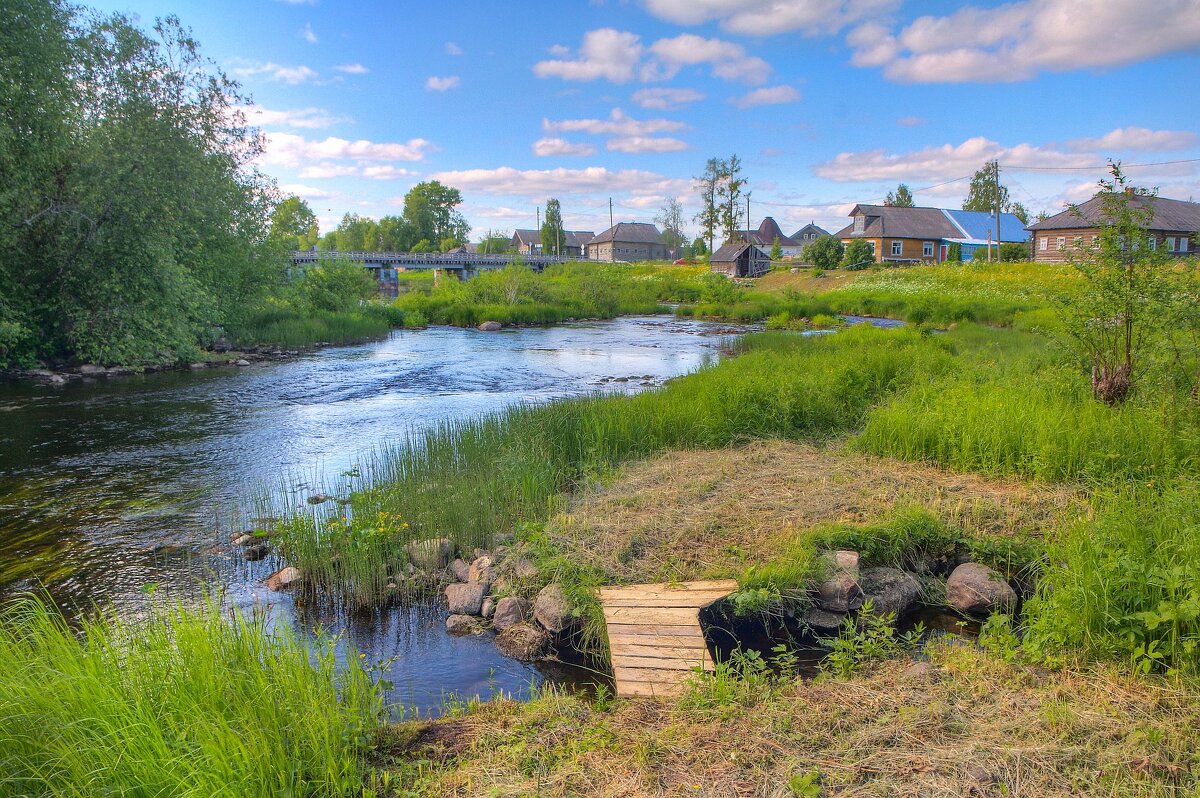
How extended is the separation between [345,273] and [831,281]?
3380cm

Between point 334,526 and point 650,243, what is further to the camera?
point 650,243

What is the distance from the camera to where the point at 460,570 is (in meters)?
7.29

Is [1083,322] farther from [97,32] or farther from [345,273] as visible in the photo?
[345,273]

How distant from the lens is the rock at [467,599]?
21.9ft

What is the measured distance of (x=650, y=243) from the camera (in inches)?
4850

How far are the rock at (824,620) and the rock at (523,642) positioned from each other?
2.25 m

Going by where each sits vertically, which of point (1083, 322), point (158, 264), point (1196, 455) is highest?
point (158, 264)

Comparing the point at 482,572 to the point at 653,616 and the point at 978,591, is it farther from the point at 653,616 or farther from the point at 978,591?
the point at 978,591

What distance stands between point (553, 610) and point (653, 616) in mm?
1005

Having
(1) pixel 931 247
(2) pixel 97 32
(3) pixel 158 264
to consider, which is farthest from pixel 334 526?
(1) pixel 931 247

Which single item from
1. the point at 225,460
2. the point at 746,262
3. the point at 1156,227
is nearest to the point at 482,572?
the point at 225,460

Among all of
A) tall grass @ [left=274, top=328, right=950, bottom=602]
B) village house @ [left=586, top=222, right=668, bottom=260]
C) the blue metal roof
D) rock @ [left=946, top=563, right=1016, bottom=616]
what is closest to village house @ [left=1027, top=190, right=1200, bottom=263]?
the blue metal roof

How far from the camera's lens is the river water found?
654 cm

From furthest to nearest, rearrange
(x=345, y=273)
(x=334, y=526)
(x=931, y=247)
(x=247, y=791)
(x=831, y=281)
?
(x=931, y=247), (x=831, y=281), (x=345, y=273), (x=334, y=526), (x=247, y=791)
